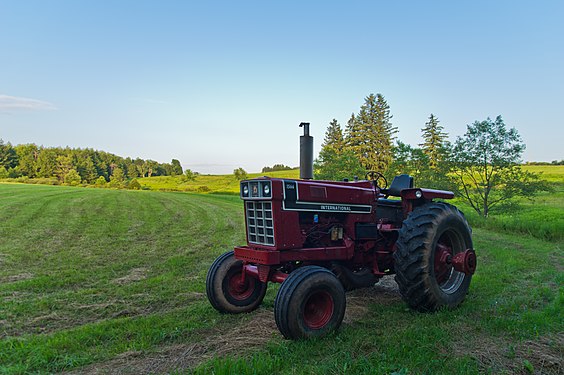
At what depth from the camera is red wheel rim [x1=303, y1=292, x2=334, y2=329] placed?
13.6 ft

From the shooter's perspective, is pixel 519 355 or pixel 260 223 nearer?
pixel 519 355

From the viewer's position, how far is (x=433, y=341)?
3898 mm

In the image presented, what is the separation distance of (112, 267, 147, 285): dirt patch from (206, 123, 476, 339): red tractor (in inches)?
99.9

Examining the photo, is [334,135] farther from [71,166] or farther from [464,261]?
[71,166]

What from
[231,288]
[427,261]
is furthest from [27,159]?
[427,261]

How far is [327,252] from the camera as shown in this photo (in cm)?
482

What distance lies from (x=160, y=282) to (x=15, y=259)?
3963mm

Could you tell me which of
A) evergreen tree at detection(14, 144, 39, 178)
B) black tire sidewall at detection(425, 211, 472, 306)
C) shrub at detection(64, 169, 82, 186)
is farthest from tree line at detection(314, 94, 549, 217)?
evergreen tree at detection(14, 144, 39, 178)

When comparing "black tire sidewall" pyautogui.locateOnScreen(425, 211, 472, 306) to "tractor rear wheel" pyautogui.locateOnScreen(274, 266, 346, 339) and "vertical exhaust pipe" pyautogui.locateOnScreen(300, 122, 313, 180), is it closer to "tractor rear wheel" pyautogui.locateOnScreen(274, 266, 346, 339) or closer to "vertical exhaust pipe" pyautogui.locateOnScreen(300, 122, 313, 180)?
"tractor rear wheel" pyautogui.locateOnScreen(274, 266, 346, 339)

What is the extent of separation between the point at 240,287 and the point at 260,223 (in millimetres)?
983

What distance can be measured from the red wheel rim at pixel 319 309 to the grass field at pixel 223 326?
0.20 m

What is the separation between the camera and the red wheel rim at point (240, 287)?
5047mm

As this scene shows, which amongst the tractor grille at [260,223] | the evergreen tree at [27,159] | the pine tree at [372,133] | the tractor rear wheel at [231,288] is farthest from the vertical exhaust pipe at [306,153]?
the evergreen tree at [27,159]

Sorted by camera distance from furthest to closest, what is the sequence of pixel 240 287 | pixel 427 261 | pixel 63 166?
pixel 63 166 → pixel 240 287 → pixel 427 261
